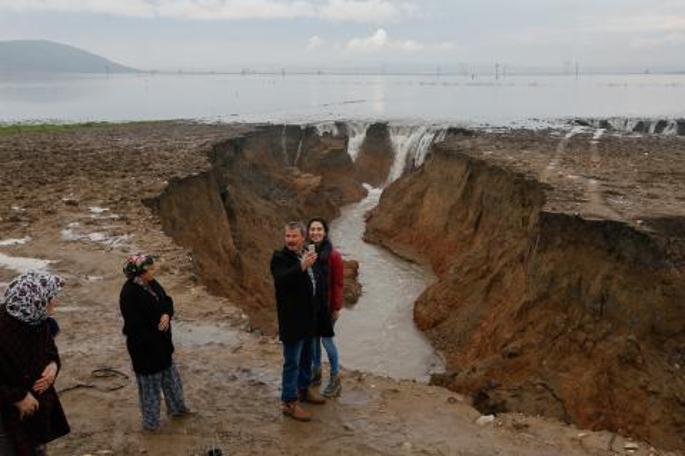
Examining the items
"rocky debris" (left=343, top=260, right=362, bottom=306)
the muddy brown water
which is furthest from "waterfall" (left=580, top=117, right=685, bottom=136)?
"rocky debris" (left=343, top=260, right=362, bottom=306)

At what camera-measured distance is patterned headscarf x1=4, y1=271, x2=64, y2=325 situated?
4543 mm

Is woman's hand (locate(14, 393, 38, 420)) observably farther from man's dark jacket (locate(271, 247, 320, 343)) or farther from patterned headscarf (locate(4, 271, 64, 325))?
man's dark jacket (locate(271, 247, 320, 343))

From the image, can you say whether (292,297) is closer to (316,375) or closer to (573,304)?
(316,375)

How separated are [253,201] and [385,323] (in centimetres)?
1117

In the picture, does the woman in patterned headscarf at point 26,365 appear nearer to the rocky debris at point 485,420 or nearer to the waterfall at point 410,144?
the rocky debris at point 485,420

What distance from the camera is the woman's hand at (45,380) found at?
4734mm

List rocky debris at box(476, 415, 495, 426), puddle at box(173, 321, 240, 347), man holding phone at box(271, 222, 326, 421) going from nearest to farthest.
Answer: man holding phone at box(271, 222, 326, 421) → rocky debris at box(476, 415, 495, 426) → puddle at box(173, 321, 240, 347)

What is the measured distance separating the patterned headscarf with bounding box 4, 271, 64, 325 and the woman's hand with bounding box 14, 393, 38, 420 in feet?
1.81

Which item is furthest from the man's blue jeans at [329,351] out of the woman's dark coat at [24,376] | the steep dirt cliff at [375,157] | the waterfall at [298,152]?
the steep dirt cliff at [375,157]

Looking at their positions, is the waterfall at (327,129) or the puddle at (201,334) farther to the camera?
the waterfall at (327,129)

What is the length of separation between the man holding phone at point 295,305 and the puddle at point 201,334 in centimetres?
227

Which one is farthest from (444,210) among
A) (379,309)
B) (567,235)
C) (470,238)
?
(567,235)

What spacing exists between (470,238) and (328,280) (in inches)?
605

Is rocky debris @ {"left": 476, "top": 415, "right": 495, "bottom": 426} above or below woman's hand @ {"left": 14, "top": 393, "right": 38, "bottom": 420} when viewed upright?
below
